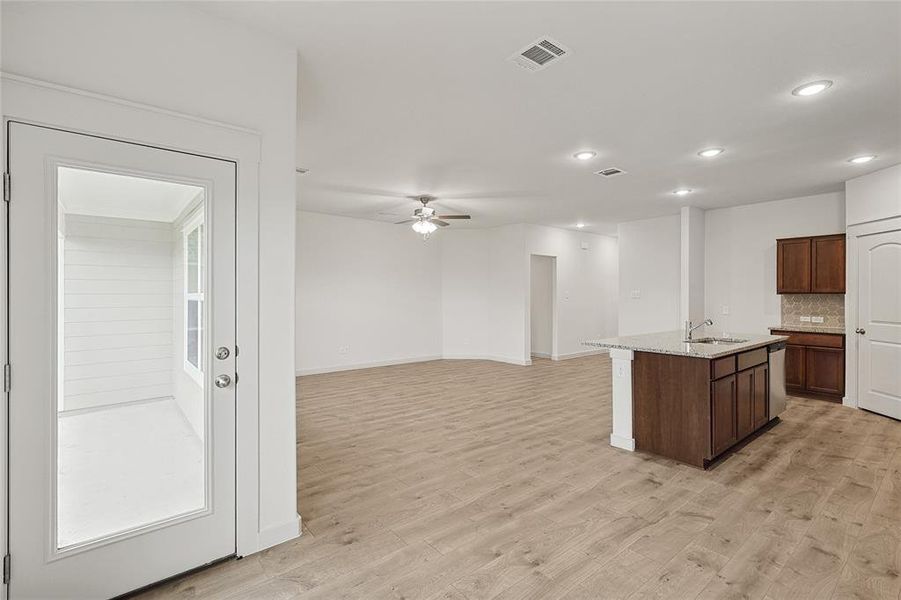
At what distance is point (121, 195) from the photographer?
6.50 feet

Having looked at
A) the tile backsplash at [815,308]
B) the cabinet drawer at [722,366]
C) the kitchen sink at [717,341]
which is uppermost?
the tile backsplash at [815,308]

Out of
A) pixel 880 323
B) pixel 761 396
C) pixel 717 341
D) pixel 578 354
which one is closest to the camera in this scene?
pixel 761 396

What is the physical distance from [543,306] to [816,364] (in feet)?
15.9

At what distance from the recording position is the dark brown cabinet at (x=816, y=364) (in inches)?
212

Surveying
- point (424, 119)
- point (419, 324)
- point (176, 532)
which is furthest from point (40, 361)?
point (419, 324)

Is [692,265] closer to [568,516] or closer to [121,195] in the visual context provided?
[568,516]

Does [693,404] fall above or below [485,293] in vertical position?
below

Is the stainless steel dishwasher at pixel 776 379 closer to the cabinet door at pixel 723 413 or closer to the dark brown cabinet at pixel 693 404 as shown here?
the dark brown cabinet at pixel 693 404

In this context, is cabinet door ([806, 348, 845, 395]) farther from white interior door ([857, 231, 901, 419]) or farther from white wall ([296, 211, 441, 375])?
white wall ([296, 211, 441, 375])

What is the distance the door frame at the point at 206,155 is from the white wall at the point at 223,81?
0.04m

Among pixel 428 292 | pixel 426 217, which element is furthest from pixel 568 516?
pixel 428 292

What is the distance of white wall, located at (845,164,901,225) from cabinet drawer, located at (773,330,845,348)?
1392 millimetres

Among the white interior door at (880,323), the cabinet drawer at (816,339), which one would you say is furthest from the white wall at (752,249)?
the white interior door at (880,323)

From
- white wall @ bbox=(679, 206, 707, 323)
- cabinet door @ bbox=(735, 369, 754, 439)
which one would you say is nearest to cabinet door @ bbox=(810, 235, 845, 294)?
white wall @ bbox=(679, 206, 707, 323)
